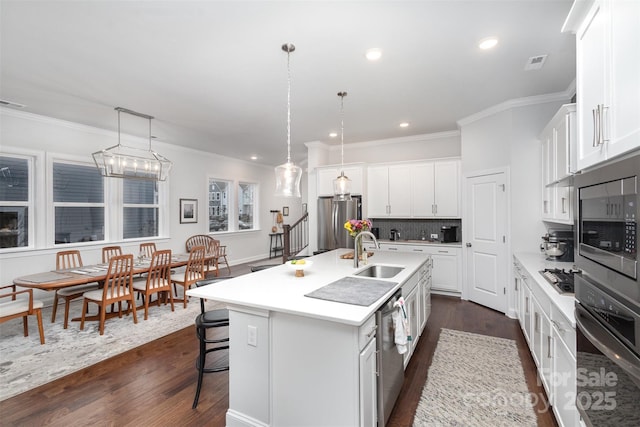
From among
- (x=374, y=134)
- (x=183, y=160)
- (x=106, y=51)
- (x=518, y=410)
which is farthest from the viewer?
(x=183, y=160)

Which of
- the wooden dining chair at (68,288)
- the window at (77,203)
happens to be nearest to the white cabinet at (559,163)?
the wooden dining chair at (68,288)

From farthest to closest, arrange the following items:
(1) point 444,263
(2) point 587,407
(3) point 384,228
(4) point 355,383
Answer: (3) point 384,228 → (1) point 444,263 → (4) point 355,383 → (2) point 587,407

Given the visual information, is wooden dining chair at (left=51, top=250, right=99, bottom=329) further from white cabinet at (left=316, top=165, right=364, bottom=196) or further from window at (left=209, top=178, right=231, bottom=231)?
white cabinet at (left=316, top=165, right=364, bottom=196)

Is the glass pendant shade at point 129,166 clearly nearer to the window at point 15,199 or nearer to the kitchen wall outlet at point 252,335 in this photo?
the window at point 15,199

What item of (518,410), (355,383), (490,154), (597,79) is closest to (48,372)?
(355,383)

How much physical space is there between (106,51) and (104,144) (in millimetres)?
3305

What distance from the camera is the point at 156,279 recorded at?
425 centimetres

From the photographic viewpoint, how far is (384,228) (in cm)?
606

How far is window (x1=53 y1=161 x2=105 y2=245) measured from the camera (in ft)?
15.9

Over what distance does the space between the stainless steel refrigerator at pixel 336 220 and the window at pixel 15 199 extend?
15.6ft

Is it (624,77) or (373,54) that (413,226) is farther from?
(624,77)

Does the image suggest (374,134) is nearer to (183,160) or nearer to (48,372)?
(183,160)

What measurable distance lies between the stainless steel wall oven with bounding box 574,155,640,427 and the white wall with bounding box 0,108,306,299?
641cm

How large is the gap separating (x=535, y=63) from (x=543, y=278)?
2142mm
